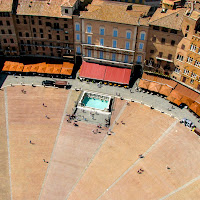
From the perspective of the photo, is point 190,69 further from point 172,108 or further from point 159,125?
point 159,125

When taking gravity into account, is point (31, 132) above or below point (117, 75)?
below

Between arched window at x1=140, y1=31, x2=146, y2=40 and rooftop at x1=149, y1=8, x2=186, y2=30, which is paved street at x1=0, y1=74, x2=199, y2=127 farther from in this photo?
rooftop at x1=149, y1=8, x2=186, y2=30

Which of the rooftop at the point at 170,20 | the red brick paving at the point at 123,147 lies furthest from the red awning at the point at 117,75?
the rooftop at the point at 170,20

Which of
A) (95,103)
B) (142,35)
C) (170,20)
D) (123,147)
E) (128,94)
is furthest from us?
(128,94)

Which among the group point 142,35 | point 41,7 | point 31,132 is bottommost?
point 31,132

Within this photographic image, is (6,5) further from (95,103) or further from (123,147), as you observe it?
(123,147)

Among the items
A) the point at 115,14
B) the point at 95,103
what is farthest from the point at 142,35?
the point at 95,103
